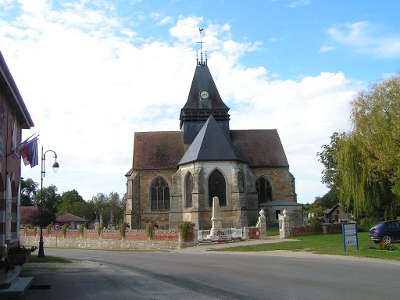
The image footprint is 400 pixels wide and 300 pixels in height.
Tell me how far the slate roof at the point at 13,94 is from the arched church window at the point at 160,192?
95.3 feet

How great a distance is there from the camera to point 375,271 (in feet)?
49.3

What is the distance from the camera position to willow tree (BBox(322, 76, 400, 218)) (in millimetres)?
28734

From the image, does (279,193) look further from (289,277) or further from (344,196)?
(289,277)

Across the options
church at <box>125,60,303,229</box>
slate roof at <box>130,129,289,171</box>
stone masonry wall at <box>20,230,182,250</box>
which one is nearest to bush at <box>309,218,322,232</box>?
church at <box>125,60,303,229</box>

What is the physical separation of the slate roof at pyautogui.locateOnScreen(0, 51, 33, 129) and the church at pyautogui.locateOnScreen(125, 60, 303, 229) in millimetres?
23181

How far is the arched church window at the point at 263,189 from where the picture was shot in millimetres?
51375

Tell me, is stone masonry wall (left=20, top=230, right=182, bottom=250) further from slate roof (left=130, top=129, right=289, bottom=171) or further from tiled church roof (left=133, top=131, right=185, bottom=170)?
tiled church roof (left=133, top=131, right=185, bottom=170)

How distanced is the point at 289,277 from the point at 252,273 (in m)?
1.68

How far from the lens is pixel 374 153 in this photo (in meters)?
30.5

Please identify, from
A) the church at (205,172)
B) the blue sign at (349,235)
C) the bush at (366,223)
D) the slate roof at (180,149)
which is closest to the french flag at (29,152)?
the blue sign at (349,235)

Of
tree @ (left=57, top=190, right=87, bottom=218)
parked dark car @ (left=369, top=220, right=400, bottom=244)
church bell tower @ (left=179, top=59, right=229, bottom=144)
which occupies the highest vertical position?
A: church bell tower @ (left=179, top=59, right=229, bottom=144)

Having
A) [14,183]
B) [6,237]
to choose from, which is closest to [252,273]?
[6,237]

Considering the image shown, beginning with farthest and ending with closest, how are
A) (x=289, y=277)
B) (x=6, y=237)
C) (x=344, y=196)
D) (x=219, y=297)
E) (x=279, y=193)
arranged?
(x=279, y=193), (x=344, y=196), (x=6, y=237), (x=289, y=277), (x=219, y=297)

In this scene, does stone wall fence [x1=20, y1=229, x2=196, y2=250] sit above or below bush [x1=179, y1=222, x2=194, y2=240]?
below
